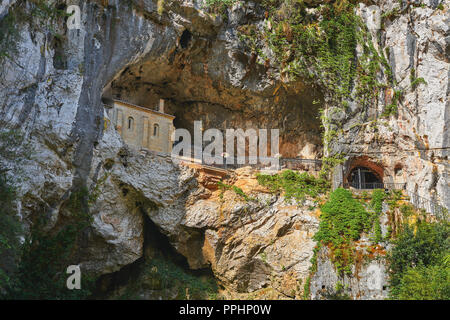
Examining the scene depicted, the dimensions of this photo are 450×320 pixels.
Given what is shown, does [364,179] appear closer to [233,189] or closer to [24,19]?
[233,189]

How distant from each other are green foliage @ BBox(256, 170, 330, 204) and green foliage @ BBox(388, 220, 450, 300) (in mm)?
4410

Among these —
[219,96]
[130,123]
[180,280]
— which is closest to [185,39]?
[219,96]

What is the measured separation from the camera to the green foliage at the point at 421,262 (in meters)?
17.2

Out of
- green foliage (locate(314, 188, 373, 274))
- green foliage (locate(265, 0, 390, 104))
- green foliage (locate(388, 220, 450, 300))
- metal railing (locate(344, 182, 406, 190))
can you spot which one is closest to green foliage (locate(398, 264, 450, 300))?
green foliage (locate(388, 220, 450, 300))

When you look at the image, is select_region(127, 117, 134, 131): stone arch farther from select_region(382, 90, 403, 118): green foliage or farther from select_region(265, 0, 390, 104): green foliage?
select_region(382, 90, 403, 118): green foliage

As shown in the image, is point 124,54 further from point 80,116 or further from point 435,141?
point 435,141

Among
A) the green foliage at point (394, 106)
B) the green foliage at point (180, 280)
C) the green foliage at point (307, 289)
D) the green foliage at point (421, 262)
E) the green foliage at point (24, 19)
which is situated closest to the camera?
the green foliage at point (421, 262)

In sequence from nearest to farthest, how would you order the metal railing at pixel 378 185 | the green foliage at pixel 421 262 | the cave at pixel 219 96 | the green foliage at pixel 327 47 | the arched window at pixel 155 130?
the green foliage at pixel 421 262
the metal railing at pixel 378 185
the arched window at pixel 155 130
the green foliage at pixel 327 47
the cave at pixel 219 96

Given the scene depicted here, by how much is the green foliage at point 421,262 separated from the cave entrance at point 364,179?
4696 millimetres

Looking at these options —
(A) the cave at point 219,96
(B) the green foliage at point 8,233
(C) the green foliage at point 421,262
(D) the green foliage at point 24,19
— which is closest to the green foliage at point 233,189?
(A) the cave at point 219,96

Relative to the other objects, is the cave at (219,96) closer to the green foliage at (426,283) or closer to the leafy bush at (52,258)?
the leafy bush at (52,258)

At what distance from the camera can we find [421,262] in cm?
1842

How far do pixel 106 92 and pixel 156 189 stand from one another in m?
5.46

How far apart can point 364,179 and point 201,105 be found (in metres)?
9.20
